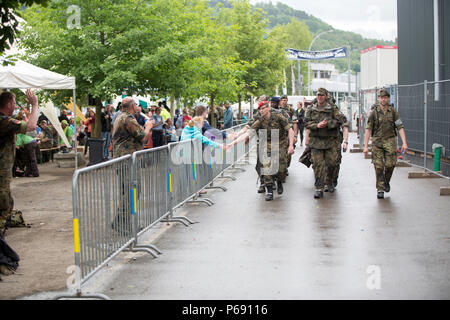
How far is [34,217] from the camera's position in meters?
→ 10.9

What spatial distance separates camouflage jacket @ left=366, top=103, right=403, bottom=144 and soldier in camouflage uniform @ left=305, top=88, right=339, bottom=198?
27.4 inches

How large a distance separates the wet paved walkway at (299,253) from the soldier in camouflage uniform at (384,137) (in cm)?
51

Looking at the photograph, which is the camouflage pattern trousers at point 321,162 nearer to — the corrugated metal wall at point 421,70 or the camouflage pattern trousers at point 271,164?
the camouflage pattern trousers at point 271,164

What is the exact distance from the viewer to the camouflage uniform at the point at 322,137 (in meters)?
12.1

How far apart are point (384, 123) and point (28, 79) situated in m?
8.33

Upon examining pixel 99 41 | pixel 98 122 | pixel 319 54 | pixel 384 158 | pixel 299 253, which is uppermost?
pixel 319 54

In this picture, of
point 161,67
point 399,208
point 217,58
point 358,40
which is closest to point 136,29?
point 161,67

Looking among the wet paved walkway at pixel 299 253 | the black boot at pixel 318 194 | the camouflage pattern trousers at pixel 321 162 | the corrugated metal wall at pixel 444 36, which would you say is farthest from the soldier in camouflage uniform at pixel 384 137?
the corrugated metal wall at pixel 444 36

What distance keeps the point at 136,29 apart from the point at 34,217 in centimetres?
900

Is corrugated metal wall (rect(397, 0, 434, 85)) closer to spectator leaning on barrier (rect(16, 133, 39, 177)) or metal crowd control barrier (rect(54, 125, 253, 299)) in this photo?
metal crowd control barrier (rect(54, 125, 253, 299))

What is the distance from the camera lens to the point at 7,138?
771 centimetres

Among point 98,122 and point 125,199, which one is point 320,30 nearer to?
point 98,122

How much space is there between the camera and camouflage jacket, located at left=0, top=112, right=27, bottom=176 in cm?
753

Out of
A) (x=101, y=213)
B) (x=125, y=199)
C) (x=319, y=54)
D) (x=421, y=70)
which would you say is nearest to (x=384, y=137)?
(x=125, y=199)
